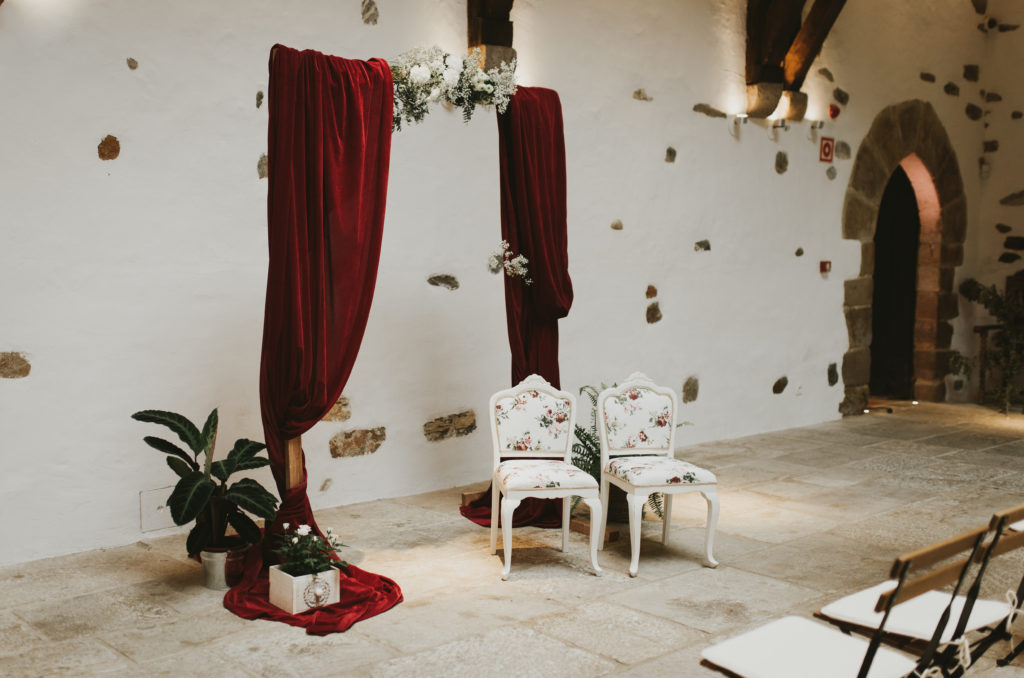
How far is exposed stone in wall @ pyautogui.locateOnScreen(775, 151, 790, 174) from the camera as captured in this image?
6891 mm

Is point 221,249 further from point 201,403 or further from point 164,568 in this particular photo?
point 164,568

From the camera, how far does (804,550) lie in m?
4.03

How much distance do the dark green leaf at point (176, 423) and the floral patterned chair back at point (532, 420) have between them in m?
1.17

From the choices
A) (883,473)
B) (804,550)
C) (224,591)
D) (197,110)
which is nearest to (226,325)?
(197,110)

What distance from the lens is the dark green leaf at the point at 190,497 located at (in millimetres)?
3271

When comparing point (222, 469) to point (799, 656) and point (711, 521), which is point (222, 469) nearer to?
point (711, 521)

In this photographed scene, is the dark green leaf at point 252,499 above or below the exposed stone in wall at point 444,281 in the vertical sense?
below

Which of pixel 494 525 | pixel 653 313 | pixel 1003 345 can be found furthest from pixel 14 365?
pixel 1003 345

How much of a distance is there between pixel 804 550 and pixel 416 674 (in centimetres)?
197

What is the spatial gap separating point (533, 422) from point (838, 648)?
1900 millimetres

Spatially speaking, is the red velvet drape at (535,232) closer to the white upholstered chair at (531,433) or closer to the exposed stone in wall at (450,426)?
the white upholstered chair at (531,433)

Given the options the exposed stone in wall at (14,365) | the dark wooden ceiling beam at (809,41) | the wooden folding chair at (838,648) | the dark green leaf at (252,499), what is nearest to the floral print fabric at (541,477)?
the dark green leaf at (252,499)

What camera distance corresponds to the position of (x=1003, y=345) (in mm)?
8102

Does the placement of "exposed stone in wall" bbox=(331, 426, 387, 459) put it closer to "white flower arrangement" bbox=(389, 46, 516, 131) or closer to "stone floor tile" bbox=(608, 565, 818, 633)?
"white flower arrangement" bbox=(389, 46, 516, 131)
